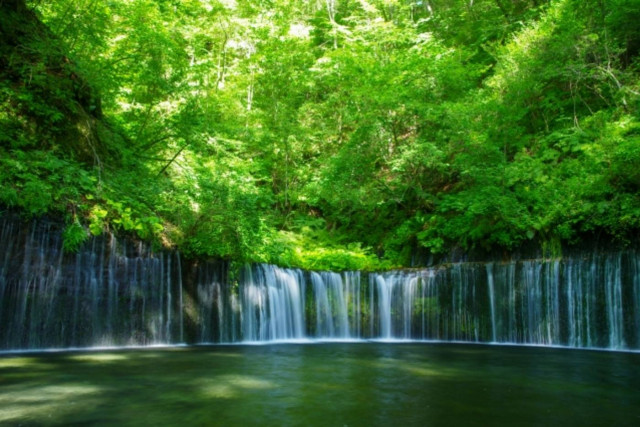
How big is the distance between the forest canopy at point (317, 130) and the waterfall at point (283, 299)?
1.93ft

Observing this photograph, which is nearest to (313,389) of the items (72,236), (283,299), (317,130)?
(72,236)

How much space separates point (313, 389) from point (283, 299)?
22.7 ft

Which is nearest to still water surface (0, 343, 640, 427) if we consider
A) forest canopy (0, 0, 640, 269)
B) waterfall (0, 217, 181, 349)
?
waterfall (0, 217, 181, 349)

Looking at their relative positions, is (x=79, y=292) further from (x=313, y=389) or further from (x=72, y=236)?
(x=313, y=389)

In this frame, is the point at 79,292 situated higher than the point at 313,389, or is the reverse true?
the point at 79,292

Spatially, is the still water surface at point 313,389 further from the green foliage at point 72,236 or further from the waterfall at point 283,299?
the green foliage at point 72,236

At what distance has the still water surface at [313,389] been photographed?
4359 millimetres

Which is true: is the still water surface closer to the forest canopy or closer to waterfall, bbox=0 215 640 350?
waterfall, bbox=0 215 640 350

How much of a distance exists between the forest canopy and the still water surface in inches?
137

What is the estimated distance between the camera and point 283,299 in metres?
12.6

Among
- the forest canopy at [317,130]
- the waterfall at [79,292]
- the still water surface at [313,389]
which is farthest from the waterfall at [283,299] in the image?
A: the still water surface at [313,389]

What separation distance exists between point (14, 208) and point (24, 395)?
16.2 ft

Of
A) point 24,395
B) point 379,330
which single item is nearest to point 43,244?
point 24,395

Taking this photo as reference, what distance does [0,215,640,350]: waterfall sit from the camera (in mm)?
8977
